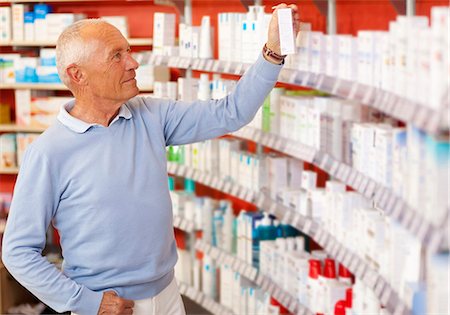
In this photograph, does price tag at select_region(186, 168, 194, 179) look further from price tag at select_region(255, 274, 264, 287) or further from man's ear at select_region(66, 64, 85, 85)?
man's ear at select_region(66, 64, 85, 85)

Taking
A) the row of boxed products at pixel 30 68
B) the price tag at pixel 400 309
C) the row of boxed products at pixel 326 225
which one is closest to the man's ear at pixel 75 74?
the row of boxed products at pixel 326 225

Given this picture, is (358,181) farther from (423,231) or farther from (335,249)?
(423,231)

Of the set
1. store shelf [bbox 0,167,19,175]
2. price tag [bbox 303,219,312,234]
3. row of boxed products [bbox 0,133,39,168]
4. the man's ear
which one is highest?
the man's ear

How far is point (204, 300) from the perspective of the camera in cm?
621

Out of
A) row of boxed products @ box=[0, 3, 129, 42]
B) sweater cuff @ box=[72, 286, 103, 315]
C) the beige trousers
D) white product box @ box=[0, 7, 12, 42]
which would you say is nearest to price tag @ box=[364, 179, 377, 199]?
the beige trousers

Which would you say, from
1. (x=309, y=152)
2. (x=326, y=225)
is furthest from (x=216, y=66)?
(x=326, y=225)

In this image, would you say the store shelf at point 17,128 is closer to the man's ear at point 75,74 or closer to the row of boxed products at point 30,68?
the row of boxed products at point 30,68

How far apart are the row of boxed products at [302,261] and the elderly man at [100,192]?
83 centimetres

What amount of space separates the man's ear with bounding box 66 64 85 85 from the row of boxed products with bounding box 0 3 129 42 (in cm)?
391

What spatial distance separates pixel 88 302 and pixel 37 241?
12.4 inches

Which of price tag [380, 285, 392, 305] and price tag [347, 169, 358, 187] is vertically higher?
price tag [347, 169, 358, 187]

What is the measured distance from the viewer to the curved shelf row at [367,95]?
8.70ft

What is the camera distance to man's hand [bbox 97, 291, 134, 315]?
3541 mm

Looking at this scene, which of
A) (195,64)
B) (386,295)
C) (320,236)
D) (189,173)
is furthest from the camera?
(189,173)
